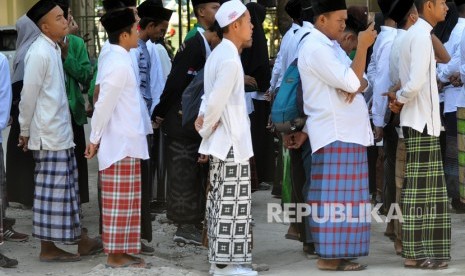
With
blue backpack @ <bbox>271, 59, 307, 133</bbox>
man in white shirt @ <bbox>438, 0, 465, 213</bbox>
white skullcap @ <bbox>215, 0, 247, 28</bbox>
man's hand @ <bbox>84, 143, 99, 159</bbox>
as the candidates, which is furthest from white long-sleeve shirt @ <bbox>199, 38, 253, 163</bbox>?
man in white shirt @ <bbox>438, 0, 465, 213</bbox>

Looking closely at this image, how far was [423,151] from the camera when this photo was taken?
7258 mm

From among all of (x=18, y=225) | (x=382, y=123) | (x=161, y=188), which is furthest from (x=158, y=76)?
(x=382, y=123)

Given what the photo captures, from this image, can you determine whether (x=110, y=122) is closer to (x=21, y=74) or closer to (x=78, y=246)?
(x=78, y=246)

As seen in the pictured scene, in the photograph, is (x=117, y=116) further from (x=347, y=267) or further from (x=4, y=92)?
(x=347, y=267)

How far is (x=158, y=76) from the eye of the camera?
9711 mm

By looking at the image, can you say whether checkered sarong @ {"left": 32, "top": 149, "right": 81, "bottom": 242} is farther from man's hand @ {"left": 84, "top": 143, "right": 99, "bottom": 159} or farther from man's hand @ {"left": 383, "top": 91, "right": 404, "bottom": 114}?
man's hand @ {"left": 383, "top": 91, "right": 404, "bottom": 114}

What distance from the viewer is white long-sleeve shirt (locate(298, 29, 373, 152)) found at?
7.09 metres

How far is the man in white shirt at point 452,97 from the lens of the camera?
955 cm

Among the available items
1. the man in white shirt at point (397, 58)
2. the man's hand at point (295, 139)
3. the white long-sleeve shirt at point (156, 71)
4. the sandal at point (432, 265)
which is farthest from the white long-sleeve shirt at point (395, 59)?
the white long-sleeve shirt at point (156, 71)

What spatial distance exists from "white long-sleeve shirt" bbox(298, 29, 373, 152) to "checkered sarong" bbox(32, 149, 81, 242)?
186 centimetres

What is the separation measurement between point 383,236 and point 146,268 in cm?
228

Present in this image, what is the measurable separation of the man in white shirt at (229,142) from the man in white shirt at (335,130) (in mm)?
450

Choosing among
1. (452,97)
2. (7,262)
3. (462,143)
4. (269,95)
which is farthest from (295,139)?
(269,95)

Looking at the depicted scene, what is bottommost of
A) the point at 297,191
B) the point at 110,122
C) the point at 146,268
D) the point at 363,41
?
the point at 146,268
